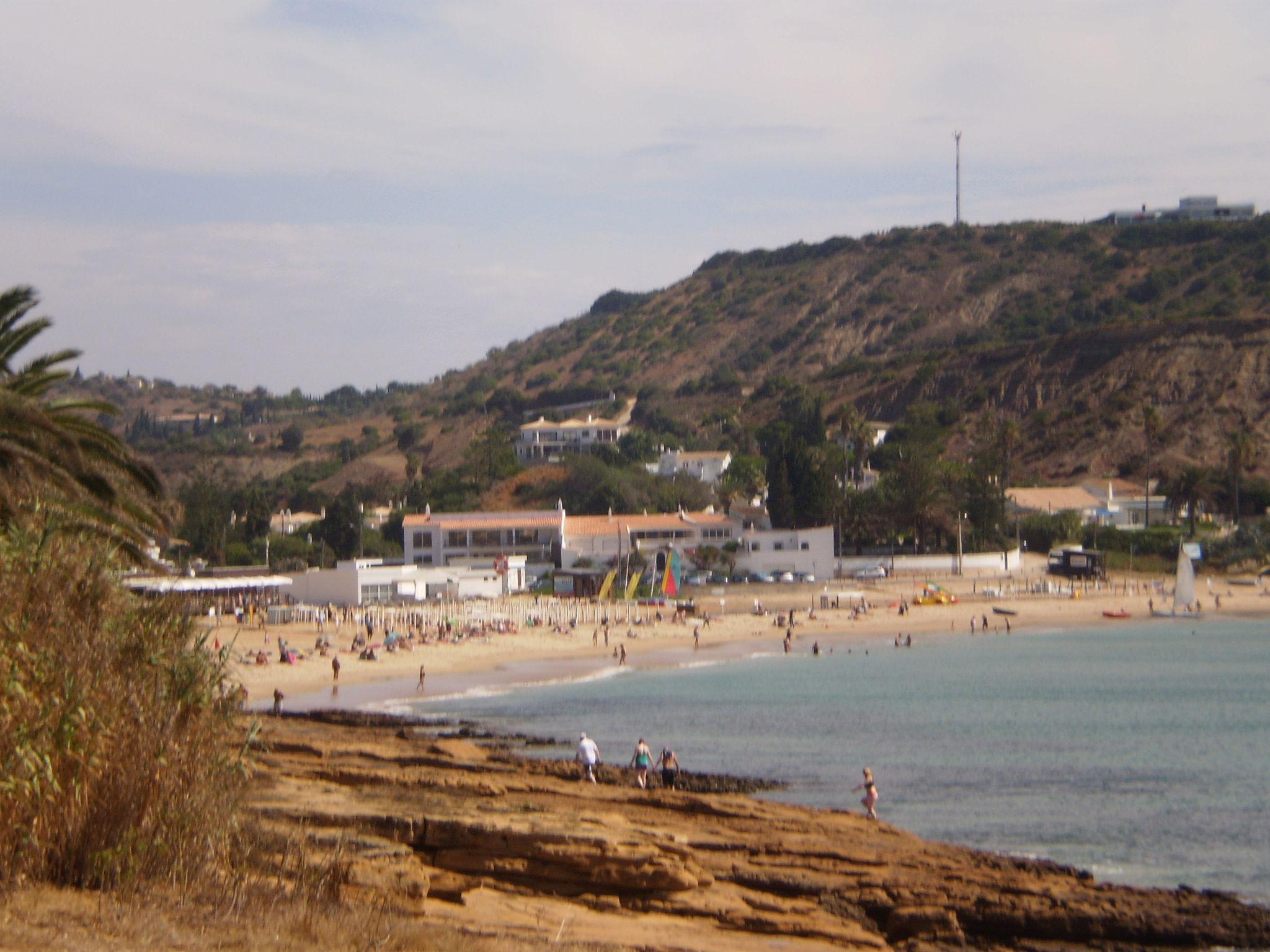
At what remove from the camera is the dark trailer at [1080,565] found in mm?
68438

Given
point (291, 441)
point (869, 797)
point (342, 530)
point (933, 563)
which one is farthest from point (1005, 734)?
point (291, 441)

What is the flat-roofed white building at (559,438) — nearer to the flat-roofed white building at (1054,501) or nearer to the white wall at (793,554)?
the flat-roofed white building at (1054,501)

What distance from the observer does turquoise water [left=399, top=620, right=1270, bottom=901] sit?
740 inches

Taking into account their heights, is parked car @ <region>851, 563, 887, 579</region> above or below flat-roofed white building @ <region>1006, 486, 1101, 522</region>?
below

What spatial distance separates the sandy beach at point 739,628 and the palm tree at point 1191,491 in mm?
10652

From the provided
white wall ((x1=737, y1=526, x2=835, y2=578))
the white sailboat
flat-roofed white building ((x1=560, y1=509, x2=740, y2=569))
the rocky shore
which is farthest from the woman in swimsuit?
Result: white wall ((x1=737, y1=526, x2=835, y2=578))

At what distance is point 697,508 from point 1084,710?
5478 cm

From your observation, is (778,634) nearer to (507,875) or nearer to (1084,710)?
(1084,710)

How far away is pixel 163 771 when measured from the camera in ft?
27.8

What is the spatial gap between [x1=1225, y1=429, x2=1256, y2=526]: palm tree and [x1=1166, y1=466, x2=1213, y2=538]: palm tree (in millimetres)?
1680

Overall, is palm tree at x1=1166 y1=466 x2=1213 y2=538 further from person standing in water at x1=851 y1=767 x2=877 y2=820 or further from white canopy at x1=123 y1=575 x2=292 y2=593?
person standing in water at x1=851 y1=767 x2=877 y2=820

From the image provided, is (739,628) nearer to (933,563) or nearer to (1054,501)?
(933,563)

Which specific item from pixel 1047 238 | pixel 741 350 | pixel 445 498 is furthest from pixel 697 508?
pixel 1047 238

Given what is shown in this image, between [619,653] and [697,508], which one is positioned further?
[697,508]
